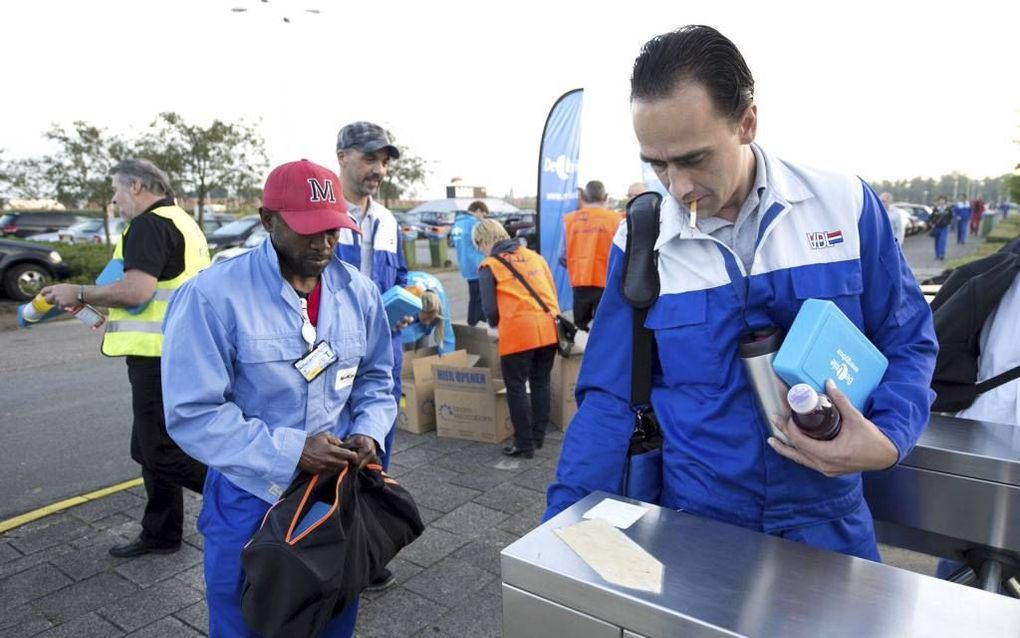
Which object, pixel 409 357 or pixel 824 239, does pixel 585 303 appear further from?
pixel 824 239

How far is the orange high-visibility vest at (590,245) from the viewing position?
21.9 ft

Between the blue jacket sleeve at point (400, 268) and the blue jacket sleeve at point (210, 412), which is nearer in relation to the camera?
the blue jacket sleeve at point (210, 412)

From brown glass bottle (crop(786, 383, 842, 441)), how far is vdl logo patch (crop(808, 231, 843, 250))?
0.36 metres

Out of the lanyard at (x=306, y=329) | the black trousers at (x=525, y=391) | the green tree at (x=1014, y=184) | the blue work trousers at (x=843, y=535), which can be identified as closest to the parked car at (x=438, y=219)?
the green tree at (x=1014, y=184)

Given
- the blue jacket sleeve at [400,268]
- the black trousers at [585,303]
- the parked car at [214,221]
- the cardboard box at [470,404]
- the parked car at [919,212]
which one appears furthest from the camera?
the parked car at [919,212]

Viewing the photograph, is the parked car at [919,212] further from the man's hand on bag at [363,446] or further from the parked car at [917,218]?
the man's hand on bag at [363,446]

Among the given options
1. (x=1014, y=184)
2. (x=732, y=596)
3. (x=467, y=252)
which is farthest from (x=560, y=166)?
(x=1014, y=184)

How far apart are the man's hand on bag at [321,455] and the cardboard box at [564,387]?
12.0ft

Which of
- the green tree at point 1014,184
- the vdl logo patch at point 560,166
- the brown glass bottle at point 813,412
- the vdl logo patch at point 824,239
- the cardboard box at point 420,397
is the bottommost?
the cardboard box at point 420,397

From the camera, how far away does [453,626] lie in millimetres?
2881

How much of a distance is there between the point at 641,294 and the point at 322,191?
3.70 feet

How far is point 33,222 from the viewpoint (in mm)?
24844

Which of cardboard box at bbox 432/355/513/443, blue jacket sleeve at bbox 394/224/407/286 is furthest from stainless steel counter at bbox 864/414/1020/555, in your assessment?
cardboard box at bbox 432/355/513/443

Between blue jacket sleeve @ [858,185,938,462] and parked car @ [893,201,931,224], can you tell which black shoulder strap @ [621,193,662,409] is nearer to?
blue jacket sleeve @ [858,185,938,462]
